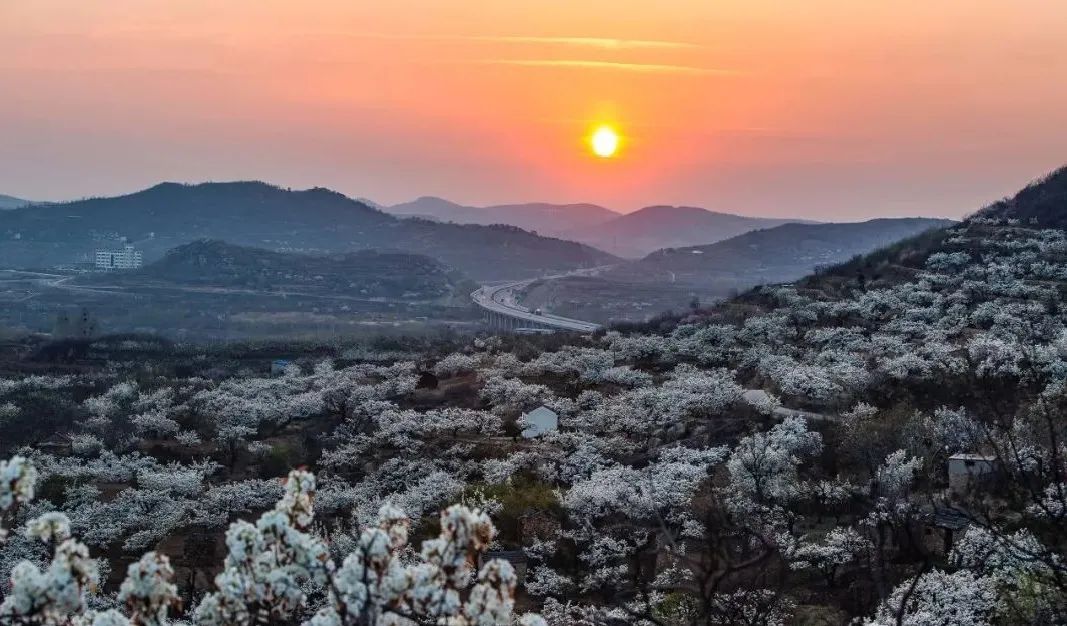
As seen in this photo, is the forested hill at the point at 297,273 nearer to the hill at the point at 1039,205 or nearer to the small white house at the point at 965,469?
the hill at the point at 1039,205

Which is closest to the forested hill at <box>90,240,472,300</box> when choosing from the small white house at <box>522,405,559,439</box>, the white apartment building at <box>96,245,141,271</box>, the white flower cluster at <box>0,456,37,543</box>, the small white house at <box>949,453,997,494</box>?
the white apartment building at <box>96,245,141,271</box>

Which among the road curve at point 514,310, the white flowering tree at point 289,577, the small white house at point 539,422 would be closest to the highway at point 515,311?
the road curve at point 514,310

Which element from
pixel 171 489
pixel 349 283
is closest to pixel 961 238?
pixel 171 489

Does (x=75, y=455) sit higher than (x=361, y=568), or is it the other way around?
(x=361, y=568)

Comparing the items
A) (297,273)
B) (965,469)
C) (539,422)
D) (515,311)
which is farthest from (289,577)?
(297,273)

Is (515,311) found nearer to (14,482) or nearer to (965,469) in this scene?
(965,469)

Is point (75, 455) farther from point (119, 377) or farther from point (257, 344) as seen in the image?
point (257, 344)
